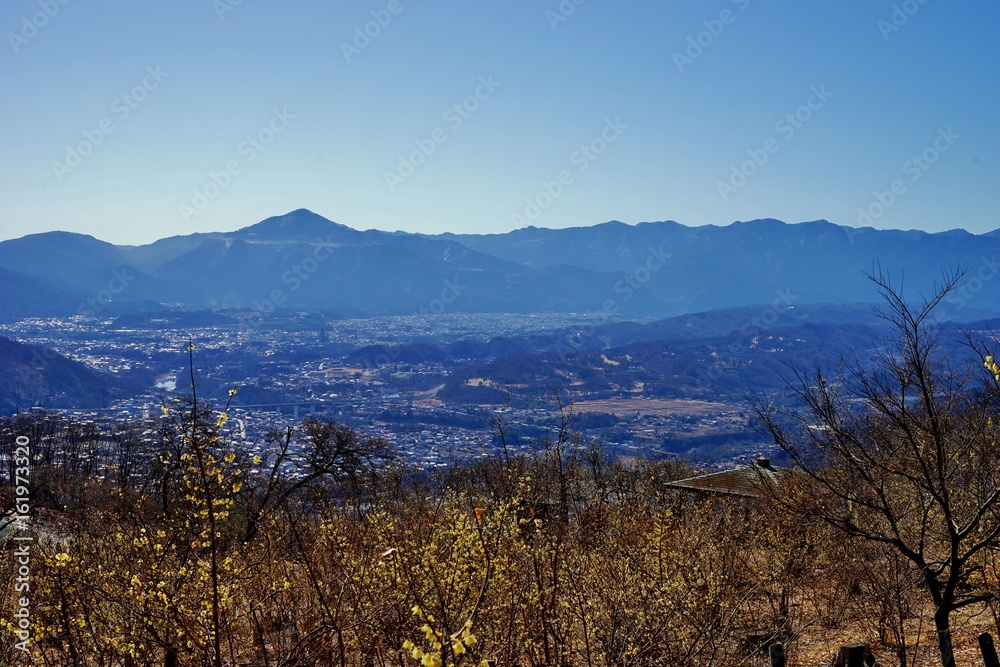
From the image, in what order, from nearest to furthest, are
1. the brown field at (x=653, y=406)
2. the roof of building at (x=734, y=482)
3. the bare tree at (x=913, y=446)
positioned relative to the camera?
the bare tree at (x=913, y=446)
the roof of building at (x=734, y=482)
the brown field at (x=653, y=406)

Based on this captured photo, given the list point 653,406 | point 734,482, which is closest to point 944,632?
point 734,482

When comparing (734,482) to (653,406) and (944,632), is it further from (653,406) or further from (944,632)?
(653,406)

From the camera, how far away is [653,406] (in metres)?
137

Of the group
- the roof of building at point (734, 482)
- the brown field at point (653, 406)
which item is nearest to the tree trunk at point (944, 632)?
the roof of building at point (734, 482)

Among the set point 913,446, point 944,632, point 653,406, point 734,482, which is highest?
point 913,446

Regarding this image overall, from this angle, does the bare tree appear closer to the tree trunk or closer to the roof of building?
the tree trunk

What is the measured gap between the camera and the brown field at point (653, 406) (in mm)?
129125

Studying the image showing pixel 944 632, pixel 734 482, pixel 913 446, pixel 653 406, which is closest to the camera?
pixel 913 446

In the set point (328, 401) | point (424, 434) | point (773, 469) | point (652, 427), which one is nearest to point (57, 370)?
point (328, 401)

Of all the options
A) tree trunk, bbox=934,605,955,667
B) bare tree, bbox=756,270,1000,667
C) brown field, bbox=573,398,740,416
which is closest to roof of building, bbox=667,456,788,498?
bare tree, bbox=756,270,1000,667

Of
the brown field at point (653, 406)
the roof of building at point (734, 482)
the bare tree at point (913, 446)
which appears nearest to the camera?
the bare tree at point (913, 446)

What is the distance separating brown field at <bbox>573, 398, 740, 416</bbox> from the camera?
424 ft

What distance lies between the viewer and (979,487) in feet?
30.4

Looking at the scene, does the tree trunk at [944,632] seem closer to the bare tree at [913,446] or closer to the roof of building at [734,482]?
the bare tree at [913,446]
